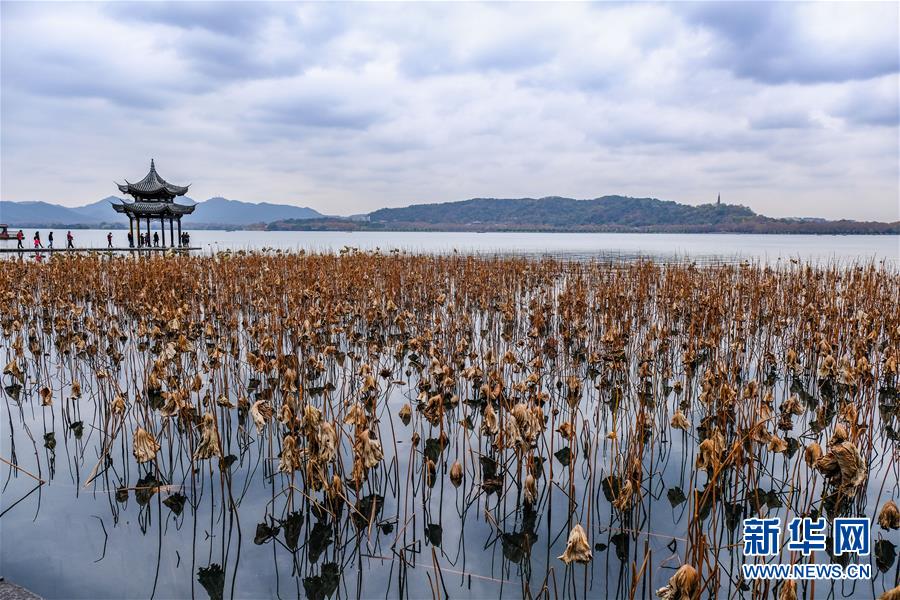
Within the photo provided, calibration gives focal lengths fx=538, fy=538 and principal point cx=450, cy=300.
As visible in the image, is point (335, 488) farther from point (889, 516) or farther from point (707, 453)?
point (889, 516)

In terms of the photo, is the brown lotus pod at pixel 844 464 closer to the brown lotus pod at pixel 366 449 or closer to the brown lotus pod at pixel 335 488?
the brown lotus pod at pixel 366 449

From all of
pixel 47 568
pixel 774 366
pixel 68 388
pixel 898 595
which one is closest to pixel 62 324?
pixel 68 388

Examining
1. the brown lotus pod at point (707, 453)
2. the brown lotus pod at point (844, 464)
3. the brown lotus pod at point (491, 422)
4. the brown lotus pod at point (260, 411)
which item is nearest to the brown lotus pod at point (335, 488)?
the brown lotus pod at point (260, 411)

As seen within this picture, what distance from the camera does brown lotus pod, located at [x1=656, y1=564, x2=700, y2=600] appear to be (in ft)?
5.08

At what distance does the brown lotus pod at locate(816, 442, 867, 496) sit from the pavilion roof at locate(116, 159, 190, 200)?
37.8 meters

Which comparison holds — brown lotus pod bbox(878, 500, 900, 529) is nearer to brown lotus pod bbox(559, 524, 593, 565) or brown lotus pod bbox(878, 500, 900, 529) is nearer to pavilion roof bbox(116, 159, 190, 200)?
brown lotus pod bbox(559, 524, 593, 565)

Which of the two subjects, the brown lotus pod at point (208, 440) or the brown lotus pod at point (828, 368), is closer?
the brown lotus pod at point (208, 440)

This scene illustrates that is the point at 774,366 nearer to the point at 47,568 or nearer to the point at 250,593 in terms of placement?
the point at 250,593

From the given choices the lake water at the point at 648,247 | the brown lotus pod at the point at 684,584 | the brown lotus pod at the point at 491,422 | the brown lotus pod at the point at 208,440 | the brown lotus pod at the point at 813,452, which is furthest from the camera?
the lake water at the point at 648,247

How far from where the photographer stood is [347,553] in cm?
291

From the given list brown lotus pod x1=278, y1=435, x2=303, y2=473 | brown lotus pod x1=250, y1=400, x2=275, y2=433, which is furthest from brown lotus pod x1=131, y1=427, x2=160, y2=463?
brown lotus pod x1=278, y1=435, x2=303, y2=473

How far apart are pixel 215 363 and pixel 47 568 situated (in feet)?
5.49

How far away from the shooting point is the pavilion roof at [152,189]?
3356cm

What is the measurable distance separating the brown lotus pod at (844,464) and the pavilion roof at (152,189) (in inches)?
Answer: 1487
